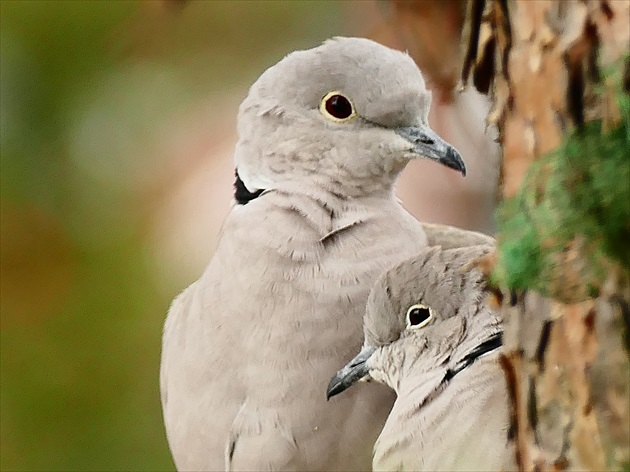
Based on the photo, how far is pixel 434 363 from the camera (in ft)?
2.67

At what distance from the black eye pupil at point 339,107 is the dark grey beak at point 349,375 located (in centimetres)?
25

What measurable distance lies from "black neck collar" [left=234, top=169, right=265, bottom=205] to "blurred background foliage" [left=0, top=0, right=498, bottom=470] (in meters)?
0.62

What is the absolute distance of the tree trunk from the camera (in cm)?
43

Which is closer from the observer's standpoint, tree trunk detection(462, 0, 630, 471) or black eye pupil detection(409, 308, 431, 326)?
tree trunk detection(462, 0, 630, 471)

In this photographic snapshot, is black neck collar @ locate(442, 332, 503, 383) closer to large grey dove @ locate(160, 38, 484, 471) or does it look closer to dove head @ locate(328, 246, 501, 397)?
dove head @ locate(328, 246, 501, 397)

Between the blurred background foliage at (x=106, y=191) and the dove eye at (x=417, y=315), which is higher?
the blurred background foliage at (x=106, y=191)

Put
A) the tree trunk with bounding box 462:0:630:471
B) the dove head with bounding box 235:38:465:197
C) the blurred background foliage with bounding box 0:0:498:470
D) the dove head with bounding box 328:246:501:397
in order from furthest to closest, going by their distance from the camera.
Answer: the blurred background foliage with bounding box 0:0:498:470 < the dove head with bounding box 235:38:465:197 < the dove head with bounding box 328:246:501:397 < the tree trunk with bounding box 462:0:630:471

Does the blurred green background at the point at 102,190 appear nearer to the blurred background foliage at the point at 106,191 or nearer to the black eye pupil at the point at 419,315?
the blurred background foliage at the point at 106,191

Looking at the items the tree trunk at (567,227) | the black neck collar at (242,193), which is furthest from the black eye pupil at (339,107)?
the tree trunk at (567,227)

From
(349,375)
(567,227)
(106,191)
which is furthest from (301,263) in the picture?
(106,191)

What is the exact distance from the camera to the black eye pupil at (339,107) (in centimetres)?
95

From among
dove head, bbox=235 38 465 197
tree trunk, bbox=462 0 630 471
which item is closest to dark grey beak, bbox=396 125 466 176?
dove head, bbox=235 38 465 197

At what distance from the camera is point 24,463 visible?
1.78 m

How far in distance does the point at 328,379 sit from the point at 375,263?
0.41 feet
